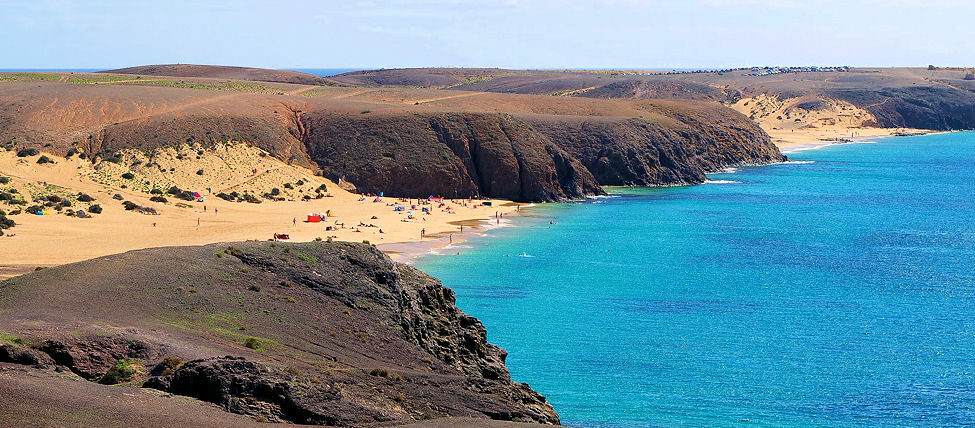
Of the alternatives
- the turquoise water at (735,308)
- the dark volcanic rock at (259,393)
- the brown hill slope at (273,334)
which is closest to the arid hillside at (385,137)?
the turquoise water at (735,308)

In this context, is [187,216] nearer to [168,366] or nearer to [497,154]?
[497,154]

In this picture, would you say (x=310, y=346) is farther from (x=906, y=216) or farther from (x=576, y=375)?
(x=906, y=216)

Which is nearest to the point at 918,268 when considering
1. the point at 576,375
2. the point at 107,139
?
the point at 576,375

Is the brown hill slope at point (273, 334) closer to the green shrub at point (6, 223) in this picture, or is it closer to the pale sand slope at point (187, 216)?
the pale sand slope at point (187, 216)

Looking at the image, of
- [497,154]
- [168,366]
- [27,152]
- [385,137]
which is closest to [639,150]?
[497,154]

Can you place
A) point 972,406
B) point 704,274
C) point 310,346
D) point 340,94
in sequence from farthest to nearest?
1. point 340,94
2. point 704,274
3. point 972,406
4. point 310,346

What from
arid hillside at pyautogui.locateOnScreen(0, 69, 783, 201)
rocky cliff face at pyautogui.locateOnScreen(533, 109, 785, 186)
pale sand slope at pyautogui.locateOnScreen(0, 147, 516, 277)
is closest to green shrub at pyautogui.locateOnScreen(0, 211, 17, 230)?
pale sand slope at pyautogui.locateOnScreen(0, 147, 516, 277)
